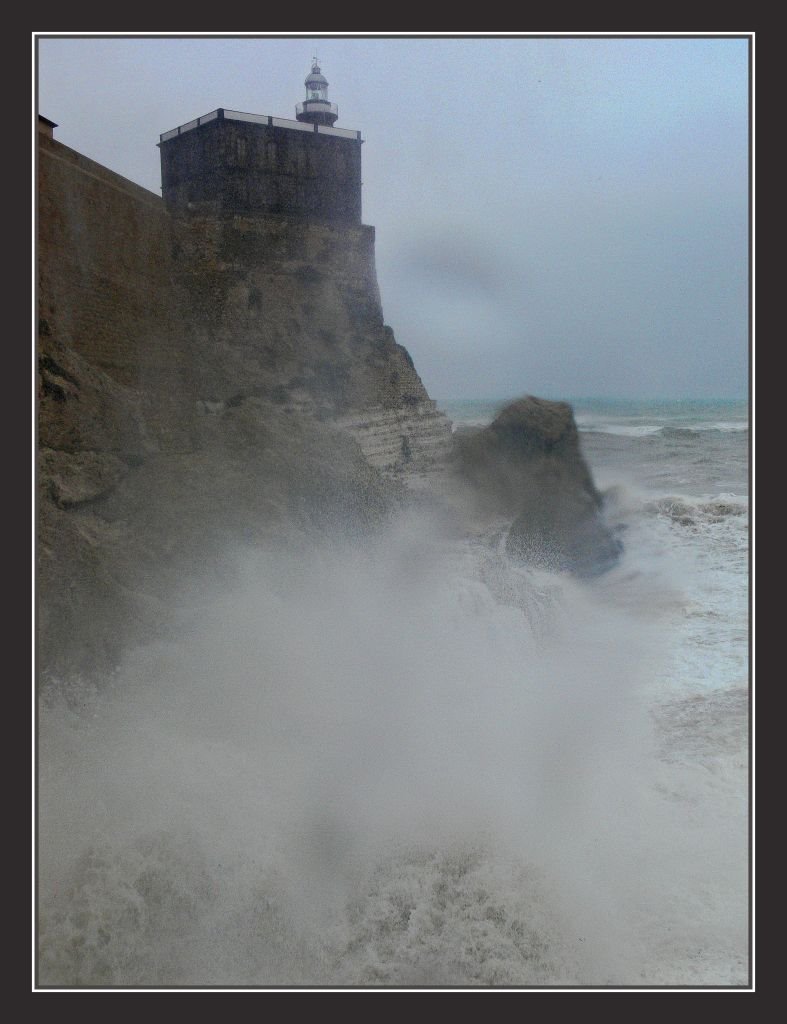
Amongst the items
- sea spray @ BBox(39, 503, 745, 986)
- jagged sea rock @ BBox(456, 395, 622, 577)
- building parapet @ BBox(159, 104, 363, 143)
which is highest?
building parapet @ BBox(159, 104, 363, 143)

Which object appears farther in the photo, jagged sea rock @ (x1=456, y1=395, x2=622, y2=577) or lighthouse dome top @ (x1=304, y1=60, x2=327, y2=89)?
jagged sea rock @ (x1=456, y1=395, x2=622, y2=577)

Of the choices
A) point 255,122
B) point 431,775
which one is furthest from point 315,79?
point 431,775

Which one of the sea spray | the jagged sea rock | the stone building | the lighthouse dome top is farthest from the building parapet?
the sea spray

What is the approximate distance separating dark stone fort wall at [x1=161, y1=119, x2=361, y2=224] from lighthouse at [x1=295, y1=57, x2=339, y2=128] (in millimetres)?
119

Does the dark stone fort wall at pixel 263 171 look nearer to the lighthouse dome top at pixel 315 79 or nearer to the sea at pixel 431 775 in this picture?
the lighthouse dome top at pixel 315 79

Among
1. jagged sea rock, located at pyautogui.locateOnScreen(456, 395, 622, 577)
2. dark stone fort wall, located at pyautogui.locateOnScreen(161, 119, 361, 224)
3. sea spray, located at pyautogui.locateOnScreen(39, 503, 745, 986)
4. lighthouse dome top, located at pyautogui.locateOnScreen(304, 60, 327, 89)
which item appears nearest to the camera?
sea spray, located at pyautogui.locateOnScreen(39, 503, 745, 986)

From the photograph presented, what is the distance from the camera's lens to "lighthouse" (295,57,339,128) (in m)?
3.43

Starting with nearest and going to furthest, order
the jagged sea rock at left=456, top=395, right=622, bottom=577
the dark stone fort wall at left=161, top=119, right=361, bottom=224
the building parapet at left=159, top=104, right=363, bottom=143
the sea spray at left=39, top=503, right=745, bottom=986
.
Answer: the sea spray at left=39, top=503, right=745, bottom=986, the building parapet at left=159, top=104, right=363, bottom=143, the dark stone fort wall at left=161, top=119, right=361, bottom=224, the jagged sea rock at left=456, top=395, right=622, bottom=577

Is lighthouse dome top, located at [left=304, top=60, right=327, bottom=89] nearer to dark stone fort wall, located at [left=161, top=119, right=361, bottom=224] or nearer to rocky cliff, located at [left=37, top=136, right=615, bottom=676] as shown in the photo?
dark stone fort wall, located at [left=161, top=119, right=361, bottom=224]

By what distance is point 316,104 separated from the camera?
3656mm

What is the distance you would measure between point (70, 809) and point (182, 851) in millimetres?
445

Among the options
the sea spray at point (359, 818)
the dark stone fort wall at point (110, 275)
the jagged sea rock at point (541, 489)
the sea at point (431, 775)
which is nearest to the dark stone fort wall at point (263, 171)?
the dark stone fort wall at point (110, 275)

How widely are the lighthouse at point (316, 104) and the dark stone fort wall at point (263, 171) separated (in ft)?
0.39

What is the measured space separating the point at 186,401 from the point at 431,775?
8.30ft
